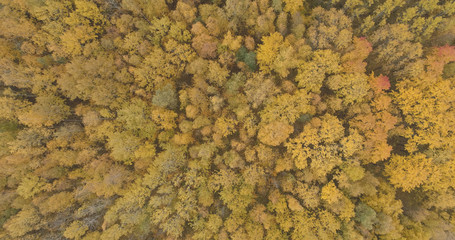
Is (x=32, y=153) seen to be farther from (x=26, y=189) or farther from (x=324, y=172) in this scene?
(x=324, y=172)

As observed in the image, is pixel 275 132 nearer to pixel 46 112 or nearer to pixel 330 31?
pixel 330 31

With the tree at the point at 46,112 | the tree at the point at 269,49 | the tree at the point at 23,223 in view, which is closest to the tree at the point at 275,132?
the tree at the point at 269,49

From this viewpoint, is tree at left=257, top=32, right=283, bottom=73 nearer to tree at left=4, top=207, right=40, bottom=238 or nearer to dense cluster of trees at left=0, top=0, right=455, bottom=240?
dense cluster of trees at left=0, top=0, right=455, bottom=240

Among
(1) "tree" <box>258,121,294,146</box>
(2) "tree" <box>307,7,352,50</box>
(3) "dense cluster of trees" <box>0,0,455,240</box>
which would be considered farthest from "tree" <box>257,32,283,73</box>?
(1) "tree" <box>258,121,294,146</box>

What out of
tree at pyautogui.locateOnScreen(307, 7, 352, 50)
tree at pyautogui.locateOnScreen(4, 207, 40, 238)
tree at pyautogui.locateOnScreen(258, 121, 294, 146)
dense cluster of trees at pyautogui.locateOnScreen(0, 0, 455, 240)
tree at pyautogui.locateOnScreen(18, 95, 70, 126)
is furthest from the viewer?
tree at pyautogui.locateOnScreen(18, 95, 70, 126)

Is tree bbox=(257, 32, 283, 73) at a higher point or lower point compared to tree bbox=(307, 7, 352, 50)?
lower

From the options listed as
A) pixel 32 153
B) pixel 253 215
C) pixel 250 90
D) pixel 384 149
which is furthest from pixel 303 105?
pixel 32 153

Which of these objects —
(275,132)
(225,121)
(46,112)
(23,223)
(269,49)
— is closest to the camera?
(275,132)

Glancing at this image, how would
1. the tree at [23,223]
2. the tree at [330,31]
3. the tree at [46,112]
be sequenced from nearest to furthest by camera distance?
the tree at [23,223], the tree at [330,31], the tree at [46,112]

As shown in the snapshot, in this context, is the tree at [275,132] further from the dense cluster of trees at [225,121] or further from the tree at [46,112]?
the tree at [46,112]

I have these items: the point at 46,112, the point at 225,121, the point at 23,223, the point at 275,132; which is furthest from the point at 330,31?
the point at 23,223
